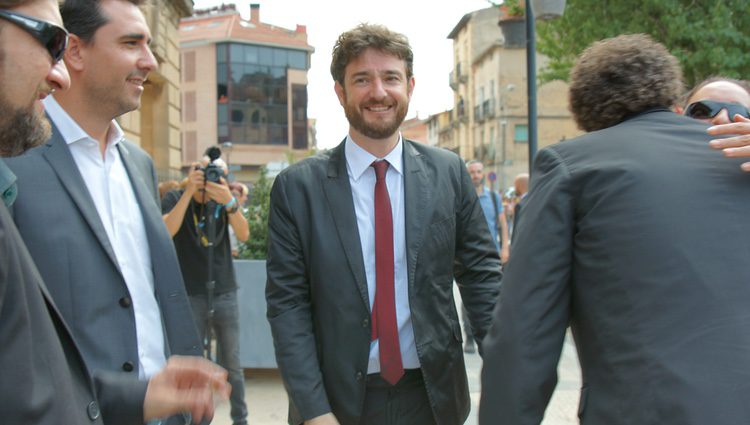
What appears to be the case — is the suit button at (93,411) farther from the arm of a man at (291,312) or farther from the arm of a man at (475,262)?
the arm of a man at (475,262)

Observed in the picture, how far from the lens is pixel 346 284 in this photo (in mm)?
2520

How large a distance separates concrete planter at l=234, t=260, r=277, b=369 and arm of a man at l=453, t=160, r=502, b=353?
3695 millimetres

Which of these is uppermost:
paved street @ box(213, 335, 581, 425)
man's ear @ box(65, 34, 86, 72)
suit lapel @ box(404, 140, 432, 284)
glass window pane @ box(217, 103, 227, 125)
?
glass window pane @ box(217, 103, 227, 125)

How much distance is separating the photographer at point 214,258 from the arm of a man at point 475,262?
2.53 m

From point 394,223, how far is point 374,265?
0.19m

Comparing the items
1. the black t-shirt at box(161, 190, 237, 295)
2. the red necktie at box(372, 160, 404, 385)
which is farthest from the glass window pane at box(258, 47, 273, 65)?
the red necktie at box(372, 160, 404, 385)

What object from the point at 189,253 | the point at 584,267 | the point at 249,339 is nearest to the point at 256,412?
the point at 249,339

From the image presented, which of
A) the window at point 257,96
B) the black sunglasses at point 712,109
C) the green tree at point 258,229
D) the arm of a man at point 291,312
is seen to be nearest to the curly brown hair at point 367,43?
the arm of a man at point 291,312

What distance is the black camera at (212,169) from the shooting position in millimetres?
4891

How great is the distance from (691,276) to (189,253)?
397 centimetres

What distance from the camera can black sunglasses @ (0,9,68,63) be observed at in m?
1.40

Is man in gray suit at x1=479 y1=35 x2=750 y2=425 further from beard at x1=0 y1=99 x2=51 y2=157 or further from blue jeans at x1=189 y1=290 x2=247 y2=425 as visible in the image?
blue jeans at x1=189 y1=290 x2=247 y2=425

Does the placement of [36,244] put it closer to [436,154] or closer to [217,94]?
[436,154]

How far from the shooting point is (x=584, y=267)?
1863mm
